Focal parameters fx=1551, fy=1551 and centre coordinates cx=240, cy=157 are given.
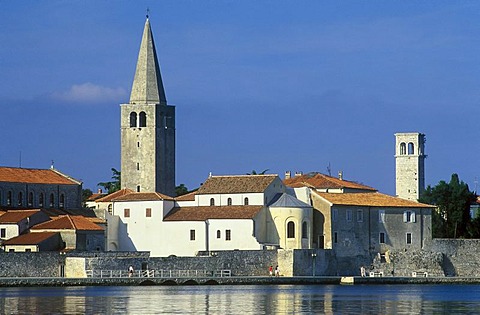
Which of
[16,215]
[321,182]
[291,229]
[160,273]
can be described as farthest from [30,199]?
[321,182]

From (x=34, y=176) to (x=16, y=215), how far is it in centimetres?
707

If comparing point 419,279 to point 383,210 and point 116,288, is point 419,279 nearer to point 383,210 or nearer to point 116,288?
point 383,210

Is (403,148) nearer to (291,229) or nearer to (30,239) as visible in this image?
(291,229)

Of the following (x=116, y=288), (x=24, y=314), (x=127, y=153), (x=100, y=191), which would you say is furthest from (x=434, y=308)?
(x=100, y=191)

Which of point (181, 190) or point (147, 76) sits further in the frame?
point (181, 190)

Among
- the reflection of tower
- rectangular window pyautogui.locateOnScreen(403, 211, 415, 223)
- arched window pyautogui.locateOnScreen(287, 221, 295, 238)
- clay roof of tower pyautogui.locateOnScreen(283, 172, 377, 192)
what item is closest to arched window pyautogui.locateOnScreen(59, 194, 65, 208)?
clay roof of tower pyautogui.locateOnScreen(283, 172, 377, 192)

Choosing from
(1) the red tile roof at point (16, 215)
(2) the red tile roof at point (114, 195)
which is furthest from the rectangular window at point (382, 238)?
(1) the red tile roof at point (16, 215)

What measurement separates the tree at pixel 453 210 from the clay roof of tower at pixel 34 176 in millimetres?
22887

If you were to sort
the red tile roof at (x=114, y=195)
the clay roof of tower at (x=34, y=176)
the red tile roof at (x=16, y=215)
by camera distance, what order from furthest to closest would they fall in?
1. the red tile roof at (x=114, y=195)
2. the clay roof of tower at (x=34, y=176)
3. the red tile roof at (x=16, y=215)

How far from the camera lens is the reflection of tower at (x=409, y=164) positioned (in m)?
121

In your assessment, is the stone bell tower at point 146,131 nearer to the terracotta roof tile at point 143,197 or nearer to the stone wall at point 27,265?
the terracotta roof tile at point 143,197

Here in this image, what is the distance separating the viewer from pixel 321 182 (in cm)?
9925

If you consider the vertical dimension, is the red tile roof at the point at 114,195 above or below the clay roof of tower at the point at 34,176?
below

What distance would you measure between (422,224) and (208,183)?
12.6 meters
